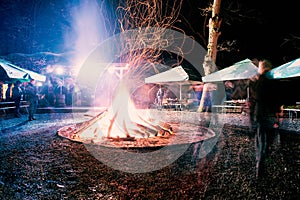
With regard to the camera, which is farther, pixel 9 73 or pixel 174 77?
pixel 174 77

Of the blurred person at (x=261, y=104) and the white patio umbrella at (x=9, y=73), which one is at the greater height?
the white patio umbrella at (x=9, y=73)

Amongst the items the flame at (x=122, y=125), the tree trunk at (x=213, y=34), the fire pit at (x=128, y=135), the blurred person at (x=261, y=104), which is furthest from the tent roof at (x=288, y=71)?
the blurred person at (x=261, y=104)

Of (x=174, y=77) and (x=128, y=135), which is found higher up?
(x=174, y=77)

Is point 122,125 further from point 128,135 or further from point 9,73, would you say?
point 9,73

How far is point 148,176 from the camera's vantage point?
12.6 ft

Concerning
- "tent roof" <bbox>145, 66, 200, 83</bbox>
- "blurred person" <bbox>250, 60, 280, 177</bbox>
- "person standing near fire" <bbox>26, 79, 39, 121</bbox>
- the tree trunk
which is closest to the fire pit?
"blurred person" <bbox>250, 60, 280, 177</bbox>

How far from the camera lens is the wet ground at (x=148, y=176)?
124 inches

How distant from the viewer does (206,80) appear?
47.6 feet

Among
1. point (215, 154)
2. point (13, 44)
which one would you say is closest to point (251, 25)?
point (215, 154)

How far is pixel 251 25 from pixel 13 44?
72.0 feet

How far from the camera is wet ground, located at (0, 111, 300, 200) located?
316cm

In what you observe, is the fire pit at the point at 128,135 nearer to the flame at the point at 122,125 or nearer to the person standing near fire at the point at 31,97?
the flame at the point at 122,125

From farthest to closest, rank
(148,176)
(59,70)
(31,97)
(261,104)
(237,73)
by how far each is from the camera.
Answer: (59,70)
(237,73)
(31,97)
(261,104)
(148,176)

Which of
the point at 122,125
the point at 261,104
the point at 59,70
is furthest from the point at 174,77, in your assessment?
the point at 59,70
